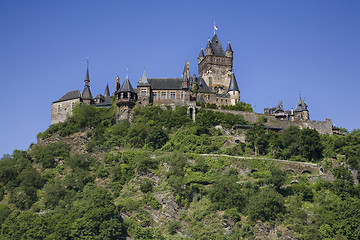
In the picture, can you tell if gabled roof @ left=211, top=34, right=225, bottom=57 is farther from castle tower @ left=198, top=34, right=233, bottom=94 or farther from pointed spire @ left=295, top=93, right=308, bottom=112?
pointed spire @ left=295, top=93, right=308, bottom=112

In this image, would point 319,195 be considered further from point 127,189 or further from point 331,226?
point 127,189

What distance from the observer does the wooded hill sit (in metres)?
67.3

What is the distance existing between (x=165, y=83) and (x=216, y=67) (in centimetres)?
1171

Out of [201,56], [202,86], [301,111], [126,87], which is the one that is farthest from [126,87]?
[301,111]

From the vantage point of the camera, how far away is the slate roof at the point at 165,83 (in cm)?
9331

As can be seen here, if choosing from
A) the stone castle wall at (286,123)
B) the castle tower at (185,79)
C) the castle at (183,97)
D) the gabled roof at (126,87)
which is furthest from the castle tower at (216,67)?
the gabled roof at (126,87)

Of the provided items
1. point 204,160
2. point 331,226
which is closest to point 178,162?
point 204,160

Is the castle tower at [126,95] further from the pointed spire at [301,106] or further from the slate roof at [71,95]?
the pointed spire at [301,106]

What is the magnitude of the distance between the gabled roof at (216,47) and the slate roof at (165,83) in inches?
473

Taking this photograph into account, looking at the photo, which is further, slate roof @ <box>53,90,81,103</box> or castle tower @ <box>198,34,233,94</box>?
castle tower @ <box>198,34,233,94</box>

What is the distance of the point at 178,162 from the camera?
7719 centimetres

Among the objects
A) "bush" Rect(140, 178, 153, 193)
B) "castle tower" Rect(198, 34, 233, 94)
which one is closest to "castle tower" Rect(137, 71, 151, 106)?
"castle tower" Rect(198, 34, 233, 94)

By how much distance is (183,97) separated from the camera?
92.7 metres

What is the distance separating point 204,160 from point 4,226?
83.1 ft
